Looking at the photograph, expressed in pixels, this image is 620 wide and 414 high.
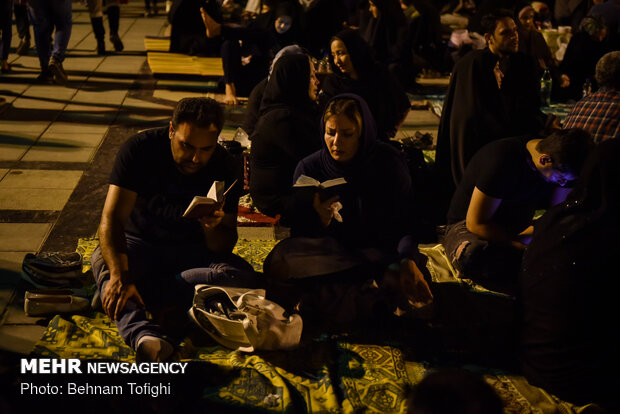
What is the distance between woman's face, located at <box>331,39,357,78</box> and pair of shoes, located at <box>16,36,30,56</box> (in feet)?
20.0

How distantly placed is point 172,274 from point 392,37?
6809mm

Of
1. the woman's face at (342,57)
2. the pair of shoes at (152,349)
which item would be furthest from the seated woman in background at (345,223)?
the woman's face at (342,57)

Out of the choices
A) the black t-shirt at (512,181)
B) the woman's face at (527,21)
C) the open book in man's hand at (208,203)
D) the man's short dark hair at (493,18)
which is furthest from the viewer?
the woman's face at (527,21)

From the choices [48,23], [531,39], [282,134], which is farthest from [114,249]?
[531,39]

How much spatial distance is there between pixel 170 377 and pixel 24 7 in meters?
8.79

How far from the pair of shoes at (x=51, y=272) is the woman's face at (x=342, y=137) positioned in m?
1.61

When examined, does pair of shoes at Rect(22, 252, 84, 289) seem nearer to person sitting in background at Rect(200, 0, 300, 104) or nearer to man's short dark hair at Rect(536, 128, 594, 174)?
man's short dark hair at Rect(536, 128, 594, 174)

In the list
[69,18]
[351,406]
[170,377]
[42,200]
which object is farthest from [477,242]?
[69,18]

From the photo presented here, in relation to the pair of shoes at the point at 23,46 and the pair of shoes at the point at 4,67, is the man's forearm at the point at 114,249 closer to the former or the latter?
the pair of shoes at the point at 4,67

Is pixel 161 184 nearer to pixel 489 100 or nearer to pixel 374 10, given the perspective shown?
pixel 489 100

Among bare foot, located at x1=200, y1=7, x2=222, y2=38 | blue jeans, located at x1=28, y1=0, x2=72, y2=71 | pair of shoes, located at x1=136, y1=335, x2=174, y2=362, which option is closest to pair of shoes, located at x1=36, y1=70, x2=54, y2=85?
blue jeans, located at x1=28, y1=0, x2=72, y2=71

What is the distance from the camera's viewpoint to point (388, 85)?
651 cm

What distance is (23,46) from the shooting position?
33.7ft

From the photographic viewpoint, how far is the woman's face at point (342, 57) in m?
6.24
